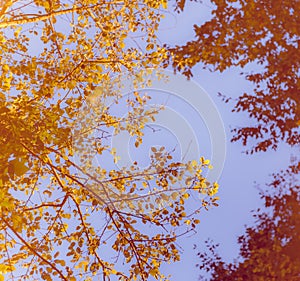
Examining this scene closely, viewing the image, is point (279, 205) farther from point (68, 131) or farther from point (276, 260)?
point (68, 131)

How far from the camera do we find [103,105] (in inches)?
329

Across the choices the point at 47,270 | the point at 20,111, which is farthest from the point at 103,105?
the point at 47,270

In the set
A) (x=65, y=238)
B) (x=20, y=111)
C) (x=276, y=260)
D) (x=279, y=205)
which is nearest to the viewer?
(x=20, y=111)

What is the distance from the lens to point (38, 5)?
25.9ft

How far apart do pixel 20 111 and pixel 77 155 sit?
1398 mm

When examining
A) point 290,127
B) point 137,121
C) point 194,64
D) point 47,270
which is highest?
point 194,64

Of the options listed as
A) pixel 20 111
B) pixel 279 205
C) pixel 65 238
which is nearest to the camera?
pixel 20 111

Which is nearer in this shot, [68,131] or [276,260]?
[68,131]

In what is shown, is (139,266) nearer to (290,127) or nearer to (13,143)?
(13,143)

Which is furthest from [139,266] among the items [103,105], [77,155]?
[103,105]

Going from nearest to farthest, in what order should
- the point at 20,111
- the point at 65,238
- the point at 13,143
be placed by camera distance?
1. the point at 13,143
2. the point at 20,111
3. the point at 65,238

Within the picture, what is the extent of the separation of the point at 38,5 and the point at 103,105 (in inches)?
69.2

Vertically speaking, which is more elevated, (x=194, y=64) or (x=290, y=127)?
(x=194, y=64)

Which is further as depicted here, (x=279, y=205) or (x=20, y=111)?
(x=279, y=205)
